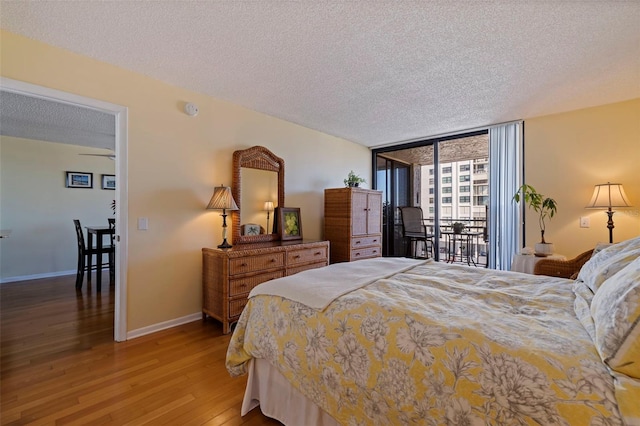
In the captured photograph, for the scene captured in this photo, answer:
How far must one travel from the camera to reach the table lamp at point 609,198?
9.29 ft

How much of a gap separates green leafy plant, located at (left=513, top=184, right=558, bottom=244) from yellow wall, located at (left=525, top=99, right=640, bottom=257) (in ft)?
0.25

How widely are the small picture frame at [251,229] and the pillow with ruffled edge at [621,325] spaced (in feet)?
9.67

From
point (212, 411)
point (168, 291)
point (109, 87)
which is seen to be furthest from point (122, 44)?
point (212, 411)

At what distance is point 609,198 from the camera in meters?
2.87

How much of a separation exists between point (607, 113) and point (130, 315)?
17.8ft

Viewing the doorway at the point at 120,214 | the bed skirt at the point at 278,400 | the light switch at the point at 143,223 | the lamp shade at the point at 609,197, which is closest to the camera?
the bed skirt at the point at 278,400

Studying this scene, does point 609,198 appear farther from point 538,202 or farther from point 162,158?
point 162,158

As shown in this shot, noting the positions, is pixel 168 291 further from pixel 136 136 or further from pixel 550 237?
pixel 550 237

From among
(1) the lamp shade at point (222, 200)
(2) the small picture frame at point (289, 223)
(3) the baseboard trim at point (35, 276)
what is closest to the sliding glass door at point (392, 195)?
(2) the small picture frame at point (289, 223)

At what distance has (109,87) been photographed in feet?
7.80

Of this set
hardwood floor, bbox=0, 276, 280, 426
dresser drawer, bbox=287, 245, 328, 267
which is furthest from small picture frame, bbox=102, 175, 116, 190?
dresser drawer, bbox=287, 245, 328, 267

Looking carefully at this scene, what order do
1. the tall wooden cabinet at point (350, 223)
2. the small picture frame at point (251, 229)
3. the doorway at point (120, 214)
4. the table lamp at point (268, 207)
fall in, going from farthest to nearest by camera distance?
the tall wooden cabinet at point (350, 223) → the table lamp at point (268, 207) → the small picture frame at point (251, 229) → the doorway at point (120, 214)

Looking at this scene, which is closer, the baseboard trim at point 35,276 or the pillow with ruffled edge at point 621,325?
the pillow with ruffled edge at point 621,325

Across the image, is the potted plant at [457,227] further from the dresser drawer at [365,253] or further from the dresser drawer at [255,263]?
the dresser drawer at [255,263]
